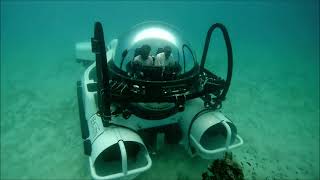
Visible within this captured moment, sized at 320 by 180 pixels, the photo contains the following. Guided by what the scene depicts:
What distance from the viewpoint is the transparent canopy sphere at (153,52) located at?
12.8 ft

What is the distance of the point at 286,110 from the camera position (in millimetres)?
7461

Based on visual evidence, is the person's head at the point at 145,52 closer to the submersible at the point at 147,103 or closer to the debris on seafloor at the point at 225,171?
the submersible at the point at 147,103

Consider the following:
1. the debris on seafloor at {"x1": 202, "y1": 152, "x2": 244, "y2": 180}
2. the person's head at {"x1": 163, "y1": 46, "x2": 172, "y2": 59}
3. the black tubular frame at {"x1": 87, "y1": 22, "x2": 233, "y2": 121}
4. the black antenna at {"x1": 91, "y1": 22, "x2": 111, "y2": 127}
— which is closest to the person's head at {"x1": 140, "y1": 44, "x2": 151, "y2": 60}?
the person's head at {"x1": 163, "y1": 46, "x2": 172, "y2": 59}

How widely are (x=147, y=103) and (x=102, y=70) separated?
1.02m

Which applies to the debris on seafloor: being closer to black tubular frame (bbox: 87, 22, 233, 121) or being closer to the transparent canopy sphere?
black tubular frame (bbox: 87, 22, 233, 121)

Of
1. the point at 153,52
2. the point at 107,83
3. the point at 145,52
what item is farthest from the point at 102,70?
the point at 153,52

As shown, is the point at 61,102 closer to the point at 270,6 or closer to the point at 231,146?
the point at 231,146

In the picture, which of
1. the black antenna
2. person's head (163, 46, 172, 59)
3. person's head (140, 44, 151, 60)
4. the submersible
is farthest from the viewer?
person's head (163, 46, 172, 59)

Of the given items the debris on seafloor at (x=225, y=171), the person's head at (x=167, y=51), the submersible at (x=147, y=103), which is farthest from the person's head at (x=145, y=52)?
the debris on seafloor at (x=225, y=171)

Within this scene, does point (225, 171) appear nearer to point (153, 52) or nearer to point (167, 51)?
point (167, 51)

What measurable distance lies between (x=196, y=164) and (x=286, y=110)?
404cm

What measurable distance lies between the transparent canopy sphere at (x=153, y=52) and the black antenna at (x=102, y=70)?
1.90ft

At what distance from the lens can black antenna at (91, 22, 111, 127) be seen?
3.31m

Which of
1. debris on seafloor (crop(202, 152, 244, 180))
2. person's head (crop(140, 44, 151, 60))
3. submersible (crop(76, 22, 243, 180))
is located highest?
person's head (crop(140, 44, 151, 60))
